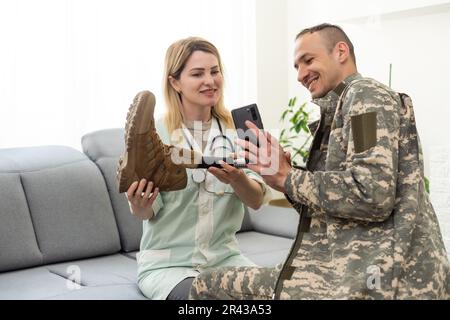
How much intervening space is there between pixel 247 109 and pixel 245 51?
2485mm

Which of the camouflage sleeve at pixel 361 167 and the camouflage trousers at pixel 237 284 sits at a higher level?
the camouflage sleeve at pixel 361 167

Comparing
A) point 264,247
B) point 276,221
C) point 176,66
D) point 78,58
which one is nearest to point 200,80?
point 176,66

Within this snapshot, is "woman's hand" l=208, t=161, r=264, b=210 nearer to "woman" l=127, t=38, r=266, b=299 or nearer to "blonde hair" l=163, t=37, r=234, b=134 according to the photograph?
"woman" l=127, t=38, r=266, b=299

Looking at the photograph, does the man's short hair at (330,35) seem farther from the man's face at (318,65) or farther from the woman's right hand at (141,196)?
the woman's right hand at (141,196)

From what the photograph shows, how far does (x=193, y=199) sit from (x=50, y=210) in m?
0.72

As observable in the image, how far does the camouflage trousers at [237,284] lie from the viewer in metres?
1.41

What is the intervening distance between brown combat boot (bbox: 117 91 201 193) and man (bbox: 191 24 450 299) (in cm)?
27

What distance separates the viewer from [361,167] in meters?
1.24

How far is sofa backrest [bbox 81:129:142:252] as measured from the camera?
2.58m

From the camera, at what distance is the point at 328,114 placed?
56.4 inches

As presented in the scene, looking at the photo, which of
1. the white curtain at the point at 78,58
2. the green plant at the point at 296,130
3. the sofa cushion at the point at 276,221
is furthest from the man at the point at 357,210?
the green plant at the point at 296,130

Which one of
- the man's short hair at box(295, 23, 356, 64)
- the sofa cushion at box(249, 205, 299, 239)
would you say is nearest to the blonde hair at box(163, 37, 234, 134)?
the man's short hair at box(295, 23, 356, 64)

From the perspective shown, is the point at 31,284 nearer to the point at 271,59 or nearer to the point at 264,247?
the point at 264,247
